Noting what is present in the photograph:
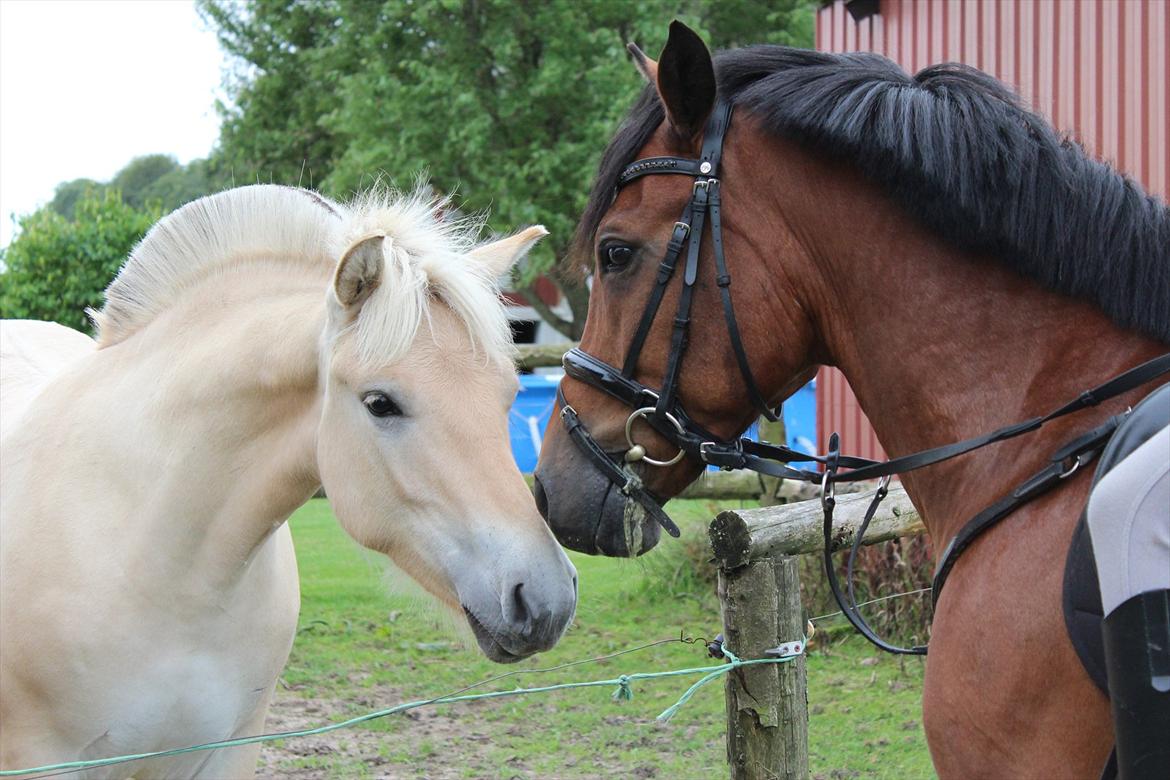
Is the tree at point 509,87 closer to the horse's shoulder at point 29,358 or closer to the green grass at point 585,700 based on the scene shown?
the green grass at point 585,700

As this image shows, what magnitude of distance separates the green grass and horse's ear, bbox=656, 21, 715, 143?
2108 millimetres

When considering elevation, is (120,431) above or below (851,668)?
above

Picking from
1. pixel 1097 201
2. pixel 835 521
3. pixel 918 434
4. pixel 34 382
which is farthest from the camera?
pixel 835 521

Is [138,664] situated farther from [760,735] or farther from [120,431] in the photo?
[760,735]

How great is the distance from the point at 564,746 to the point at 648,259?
3728 mm

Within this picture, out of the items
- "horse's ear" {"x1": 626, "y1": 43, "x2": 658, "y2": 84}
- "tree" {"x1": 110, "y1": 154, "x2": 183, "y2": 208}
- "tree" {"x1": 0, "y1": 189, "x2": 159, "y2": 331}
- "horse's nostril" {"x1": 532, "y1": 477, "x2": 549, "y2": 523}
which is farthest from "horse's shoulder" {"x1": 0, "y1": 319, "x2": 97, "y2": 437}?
"tree" {"x1": 110, "y1": 154, "x2": 183, "y2": 208}

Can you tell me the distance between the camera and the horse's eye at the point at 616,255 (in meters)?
2.29

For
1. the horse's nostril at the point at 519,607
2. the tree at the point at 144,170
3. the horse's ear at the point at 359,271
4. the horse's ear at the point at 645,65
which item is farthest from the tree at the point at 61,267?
the tree at the point at 144,170

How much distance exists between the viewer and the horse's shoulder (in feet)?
11.2

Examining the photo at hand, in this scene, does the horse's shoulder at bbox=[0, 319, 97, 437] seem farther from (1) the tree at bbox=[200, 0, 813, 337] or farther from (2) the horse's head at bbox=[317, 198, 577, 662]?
(1) the tree at bbox=[200, 0, 813, 337]

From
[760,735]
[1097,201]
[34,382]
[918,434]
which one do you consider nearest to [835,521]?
[760,735]

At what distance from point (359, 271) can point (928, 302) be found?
129 cm

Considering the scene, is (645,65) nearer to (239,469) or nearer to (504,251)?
(504,251)

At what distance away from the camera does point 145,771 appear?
2852 millimetres
